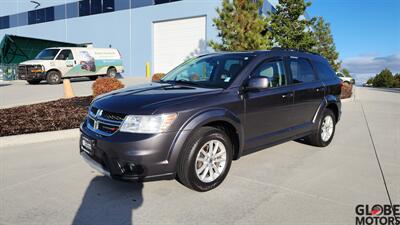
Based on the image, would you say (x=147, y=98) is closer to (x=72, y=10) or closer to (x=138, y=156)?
(x=138, y=156)

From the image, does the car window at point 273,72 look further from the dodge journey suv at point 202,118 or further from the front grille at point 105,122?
the front grille at point 105,122

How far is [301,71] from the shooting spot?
5445 mm

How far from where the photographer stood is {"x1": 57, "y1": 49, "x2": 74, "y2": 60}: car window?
Answer: 18078 millimetres

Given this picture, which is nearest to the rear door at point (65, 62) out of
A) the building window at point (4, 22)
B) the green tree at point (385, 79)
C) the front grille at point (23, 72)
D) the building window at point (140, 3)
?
the front grille at point (23, 72)

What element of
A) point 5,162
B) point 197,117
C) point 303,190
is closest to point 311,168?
point 303,190

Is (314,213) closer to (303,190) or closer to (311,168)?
(303,190)

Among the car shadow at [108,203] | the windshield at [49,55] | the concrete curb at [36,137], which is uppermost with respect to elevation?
the windshield at [49,55]

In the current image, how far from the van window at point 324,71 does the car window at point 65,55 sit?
51.7 feet

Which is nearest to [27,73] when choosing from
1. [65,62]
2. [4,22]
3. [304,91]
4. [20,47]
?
[65,62]

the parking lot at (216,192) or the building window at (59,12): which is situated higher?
the building window at (59,12)

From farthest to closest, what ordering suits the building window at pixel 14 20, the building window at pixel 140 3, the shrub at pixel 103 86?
the building window at pixel 14 20
the building window at pixel 140 3
the shrub at pixel 103 86

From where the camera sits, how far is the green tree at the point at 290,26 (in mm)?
17266

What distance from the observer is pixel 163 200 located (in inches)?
141

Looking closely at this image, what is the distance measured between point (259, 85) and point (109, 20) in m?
27.5
